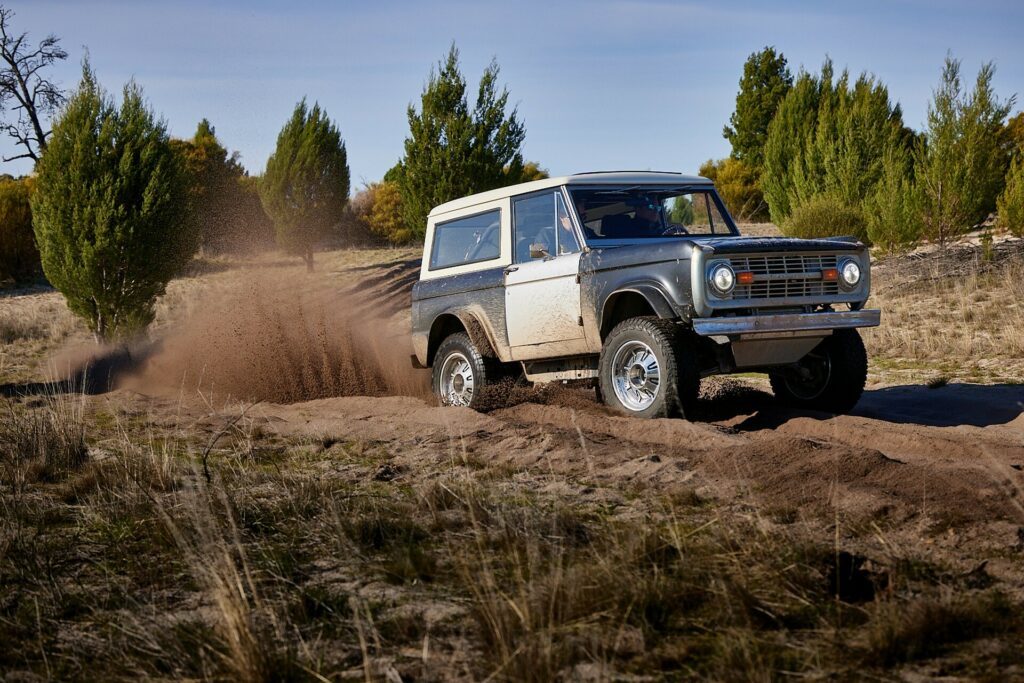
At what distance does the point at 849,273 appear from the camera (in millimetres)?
8125

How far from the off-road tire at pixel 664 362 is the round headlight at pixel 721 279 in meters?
0.47

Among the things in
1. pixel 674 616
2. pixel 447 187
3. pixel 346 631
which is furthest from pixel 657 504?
pixel 447 187

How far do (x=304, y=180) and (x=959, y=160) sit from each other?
25.8 metres

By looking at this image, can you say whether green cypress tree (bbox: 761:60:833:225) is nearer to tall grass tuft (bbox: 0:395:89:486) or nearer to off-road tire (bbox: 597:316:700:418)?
off-road tire (bbox: 597:316:700:418)

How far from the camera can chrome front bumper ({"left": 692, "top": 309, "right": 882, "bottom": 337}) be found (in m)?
7.33

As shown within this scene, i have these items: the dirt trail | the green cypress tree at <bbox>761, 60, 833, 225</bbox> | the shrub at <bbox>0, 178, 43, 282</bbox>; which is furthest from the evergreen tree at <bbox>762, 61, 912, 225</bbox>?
the shrub at <bbox>0, 178, 43, 282</bbox>

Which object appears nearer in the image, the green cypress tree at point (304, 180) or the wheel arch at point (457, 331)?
the wheel arch at point (457, 331)

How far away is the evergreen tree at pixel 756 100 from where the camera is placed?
62969mm

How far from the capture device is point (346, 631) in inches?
142

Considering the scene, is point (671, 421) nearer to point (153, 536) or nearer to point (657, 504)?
point (657, 504)

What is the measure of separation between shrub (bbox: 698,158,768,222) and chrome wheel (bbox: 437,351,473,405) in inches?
1816

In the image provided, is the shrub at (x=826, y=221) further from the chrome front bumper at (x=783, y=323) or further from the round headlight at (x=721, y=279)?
the round headlight at (x=721, y=279)

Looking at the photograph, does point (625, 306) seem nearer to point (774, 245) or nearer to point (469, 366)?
point (774, 245)

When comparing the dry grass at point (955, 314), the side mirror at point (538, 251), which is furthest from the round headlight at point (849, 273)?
the dry grass at point (955, 314)
